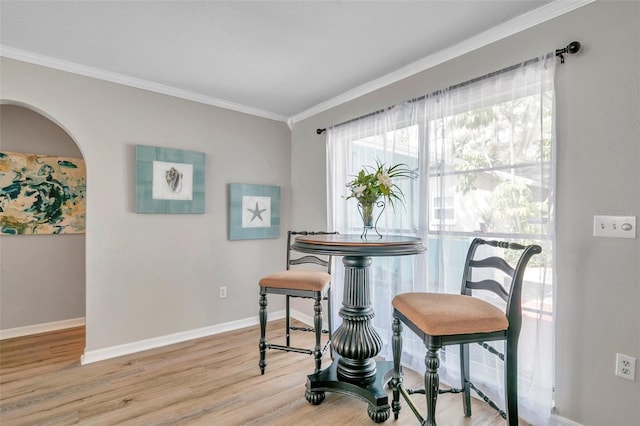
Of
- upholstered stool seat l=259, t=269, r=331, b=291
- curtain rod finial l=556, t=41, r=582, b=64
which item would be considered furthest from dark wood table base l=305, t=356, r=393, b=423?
curtain rod finial l=556, t=41, r=582, b=64

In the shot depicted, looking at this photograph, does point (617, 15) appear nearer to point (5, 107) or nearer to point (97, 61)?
point (97, 61)

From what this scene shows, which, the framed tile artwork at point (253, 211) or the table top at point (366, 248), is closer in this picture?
the table top at point (366, 248)

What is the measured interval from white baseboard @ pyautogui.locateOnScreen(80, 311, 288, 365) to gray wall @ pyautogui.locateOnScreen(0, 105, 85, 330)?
3.91ft

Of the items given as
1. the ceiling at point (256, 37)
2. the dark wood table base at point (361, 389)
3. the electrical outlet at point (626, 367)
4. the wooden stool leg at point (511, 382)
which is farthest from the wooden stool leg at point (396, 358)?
the ceiling at point (256, 37)

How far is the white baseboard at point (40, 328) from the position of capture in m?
3.18

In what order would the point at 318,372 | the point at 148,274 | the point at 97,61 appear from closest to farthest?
the point at 318,372, the point at 97,61, the point at 148,274

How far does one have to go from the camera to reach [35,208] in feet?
10.8

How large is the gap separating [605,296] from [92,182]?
3599 millimetres

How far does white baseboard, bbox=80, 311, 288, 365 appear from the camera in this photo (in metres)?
2.67

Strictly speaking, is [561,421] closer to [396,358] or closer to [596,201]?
[396,358]

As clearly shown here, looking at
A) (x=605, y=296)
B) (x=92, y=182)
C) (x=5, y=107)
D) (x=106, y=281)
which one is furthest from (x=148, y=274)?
(x=605, y=296)

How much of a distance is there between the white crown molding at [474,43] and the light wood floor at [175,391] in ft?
7.77

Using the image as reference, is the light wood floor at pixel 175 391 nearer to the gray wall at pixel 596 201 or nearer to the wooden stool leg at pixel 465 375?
the wooden stool leg at pixel 465 375

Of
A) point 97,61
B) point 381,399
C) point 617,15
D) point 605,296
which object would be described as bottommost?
point 381,399
